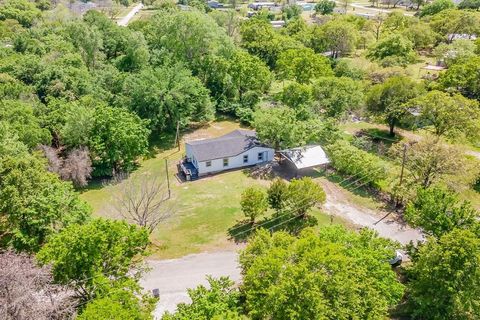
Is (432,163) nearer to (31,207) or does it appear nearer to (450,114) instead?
(450,114)

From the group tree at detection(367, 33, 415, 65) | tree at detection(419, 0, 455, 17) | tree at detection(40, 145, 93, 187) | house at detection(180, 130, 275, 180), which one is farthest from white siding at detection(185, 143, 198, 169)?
tree at detection(419, 0, 455, 17)

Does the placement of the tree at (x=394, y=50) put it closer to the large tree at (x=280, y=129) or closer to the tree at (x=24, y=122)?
the large tree at (x=280, y=129)

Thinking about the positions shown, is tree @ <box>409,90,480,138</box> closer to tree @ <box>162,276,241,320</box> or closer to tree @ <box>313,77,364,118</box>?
tree @ <box>313,77,364,118</box>

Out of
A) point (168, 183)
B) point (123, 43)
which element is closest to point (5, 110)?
point (168, 183)

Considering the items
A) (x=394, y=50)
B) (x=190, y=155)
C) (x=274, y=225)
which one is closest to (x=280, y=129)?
(x=190, y=155)

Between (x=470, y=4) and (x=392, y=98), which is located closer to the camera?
(x=392, y=98)
